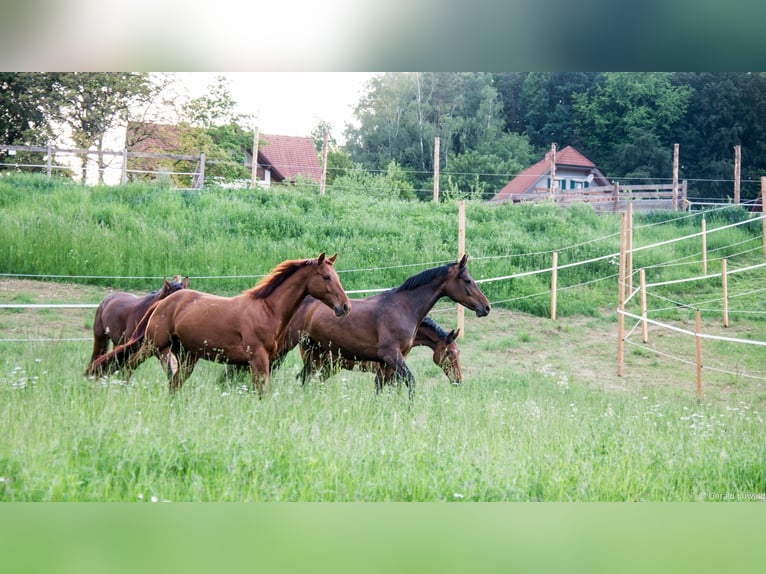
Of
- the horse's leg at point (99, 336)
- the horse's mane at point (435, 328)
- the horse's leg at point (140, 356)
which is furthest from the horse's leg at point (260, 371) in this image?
the horse's mane at point (435, 328)

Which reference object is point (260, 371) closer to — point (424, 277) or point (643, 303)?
point (424, 277)

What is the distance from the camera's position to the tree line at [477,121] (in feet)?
17.7

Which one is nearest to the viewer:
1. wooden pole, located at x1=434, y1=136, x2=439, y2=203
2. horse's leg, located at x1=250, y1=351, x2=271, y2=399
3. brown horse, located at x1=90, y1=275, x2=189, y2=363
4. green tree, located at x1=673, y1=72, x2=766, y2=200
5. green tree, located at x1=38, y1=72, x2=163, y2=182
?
horse's leg, located at x1=250, y1=351, x2=271, y2=399

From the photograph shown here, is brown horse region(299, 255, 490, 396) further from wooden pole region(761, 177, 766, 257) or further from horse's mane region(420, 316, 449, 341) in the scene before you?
wooden pole region(761, 177, 766, 257)

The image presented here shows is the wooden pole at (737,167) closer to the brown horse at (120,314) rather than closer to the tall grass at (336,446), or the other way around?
the tall grass at (336,446)

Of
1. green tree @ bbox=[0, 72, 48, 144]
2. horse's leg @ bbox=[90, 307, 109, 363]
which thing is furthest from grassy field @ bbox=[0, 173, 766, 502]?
green tree @ bbox=[0, 72, 48, 144]

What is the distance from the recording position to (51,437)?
3.75m

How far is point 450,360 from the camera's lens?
18.5 ft

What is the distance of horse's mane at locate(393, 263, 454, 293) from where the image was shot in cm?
541

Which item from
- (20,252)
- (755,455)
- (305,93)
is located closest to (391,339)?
(305,93)

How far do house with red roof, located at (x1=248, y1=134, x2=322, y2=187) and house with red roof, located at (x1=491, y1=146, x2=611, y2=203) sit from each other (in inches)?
58.2

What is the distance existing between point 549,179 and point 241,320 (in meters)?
2.89

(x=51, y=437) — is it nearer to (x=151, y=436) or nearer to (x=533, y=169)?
(x=151, y=436)

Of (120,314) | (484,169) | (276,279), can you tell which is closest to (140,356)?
(120,314)
